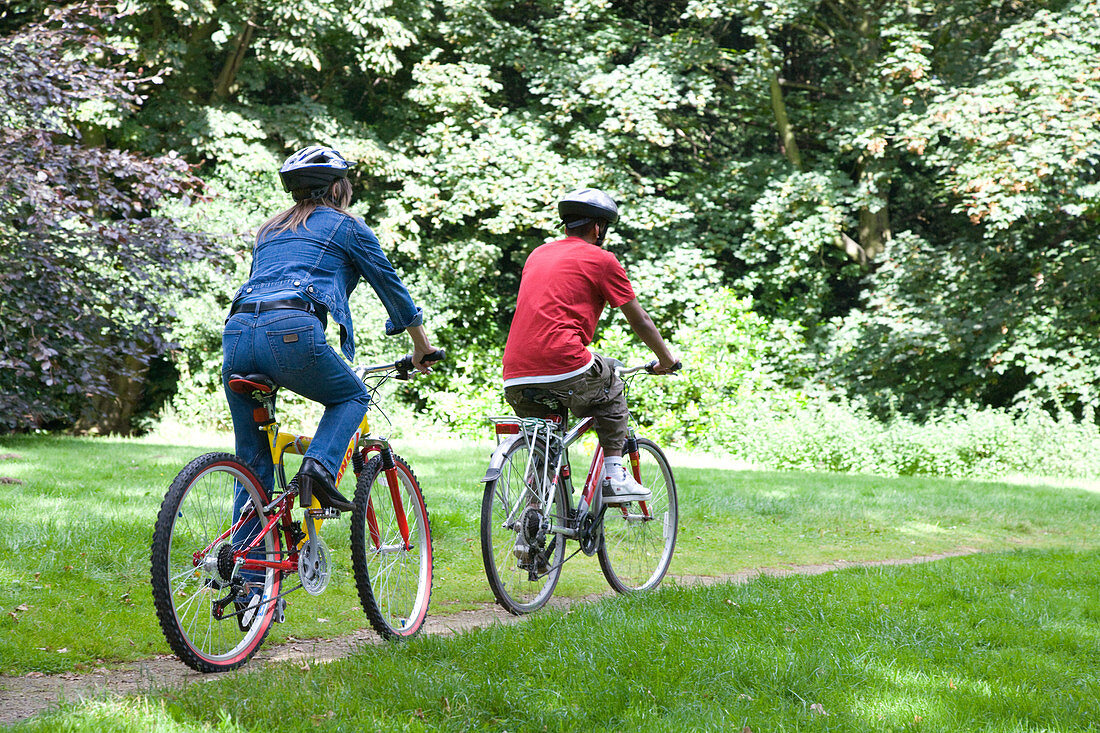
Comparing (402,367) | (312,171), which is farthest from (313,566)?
(312,171)

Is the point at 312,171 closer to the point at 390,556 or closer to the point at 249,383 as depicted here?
the point at 249,383

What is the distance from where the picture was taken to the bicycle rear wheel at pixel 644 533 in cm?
511

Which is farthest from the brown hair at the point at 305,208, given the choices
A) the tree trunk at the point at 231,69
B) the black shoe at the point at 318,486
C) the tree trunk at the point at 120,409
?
Result: the tree trunk at the point at 120,409

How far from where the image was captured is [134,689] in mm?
3174

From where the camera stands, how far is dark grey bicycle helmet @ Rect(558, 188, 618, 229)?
4.66 meters

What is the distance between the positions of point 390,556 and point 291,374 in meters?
1.00

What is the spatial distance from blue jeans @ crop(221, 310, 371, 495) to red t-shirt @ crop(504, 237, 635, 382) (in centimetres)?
100

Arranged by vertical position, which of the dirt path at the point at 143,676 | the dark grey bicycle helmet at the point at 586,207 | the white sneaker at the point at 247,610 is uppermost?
the dark grey bicycle helmet at the point at 586,207

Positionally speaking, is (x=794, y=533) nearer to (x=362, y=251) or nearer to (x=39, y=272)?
(x=362, y=251)

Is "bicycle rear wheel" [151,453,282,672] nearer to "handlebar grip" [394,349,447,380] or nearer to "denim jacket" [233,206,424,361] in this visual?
"denim jacket" [233,206,424,361]

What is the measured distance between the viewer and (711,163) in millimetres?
20062

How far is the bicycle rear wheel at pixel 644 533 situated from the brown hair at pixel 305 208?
7.22ft

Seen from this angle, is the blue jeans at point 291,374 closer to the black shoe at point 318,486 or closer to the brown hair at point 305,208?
the black shoe at point 318,486

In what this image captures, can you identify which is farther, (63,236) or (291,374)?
(63,236)
